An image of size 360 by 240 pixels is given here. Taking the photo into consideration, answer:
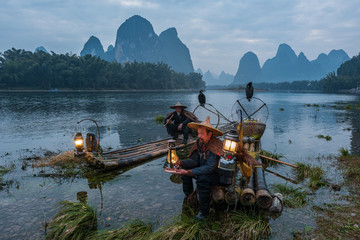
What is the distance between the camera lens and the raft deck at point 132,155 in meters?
8.77

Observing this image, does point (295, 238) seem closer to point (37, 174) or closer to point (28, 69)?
point (37, 174)

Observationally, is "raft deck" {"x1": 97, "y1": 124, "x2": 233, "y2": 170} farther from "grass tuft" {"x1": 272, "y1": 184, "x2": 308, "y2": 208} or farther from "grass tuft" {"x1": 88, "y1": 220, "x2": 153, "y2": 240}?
"grass tuft" {"x1": 272, "y1": 184, "x2": 308, "y2": 208}

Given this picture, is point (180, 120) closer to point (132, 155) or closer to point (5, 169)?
point (132, 155)

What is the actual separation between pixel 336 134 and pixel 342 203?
14960mm

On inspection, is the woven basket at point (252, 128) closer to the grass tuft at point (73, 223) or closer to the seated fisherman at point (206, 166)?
the seated fisherman at point (206, 166)

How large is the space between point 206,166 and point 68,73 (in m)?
97.3

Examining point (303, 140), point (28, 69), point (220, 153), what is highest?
point (28, 69)

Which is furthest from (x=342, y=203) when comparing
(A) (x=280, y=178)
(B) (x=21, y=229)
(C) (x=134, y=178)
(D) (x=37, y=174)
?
(D) (x=37, y=174)

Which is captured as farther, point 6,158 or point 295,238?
point 6,158

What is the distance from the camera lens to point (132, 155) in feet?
33.9

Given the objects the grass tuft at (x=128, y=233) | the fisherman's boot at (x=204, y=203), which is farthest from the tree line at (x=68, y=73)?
the fisherman's boot at (x=204, y=203)

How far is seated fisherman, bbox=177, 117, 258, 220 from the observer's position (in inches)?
200

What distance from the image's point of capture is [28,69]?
81688mm

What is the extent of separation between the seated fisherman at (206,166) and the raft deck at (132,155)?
13.3 feet
